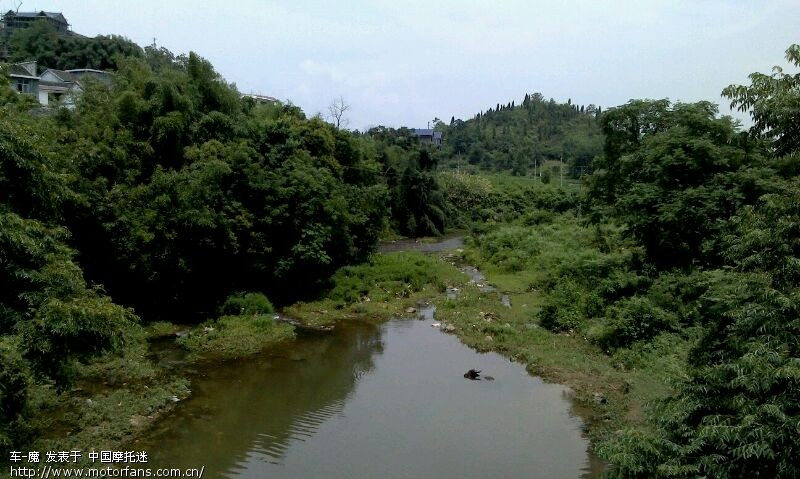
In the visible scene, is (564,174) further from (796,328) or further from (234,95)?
(796,328)

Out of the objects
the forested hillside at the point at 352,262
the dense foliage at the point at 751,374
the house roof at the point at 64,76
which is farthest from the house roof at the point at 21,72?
the dense foliage at the point at 751,374

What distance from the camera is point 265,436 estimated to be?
11953 millimetres

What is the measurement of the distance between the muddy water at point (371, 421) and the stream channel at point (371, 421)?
3 centimetres

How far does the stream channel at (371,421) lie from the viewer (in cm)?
1084

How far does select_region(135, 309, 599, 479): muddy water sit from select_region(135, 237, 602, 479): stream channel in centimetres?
3

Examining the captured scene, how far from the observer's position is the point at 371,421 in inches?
501

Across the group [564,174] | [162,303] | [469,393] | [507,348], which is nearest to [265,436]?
[469,393]

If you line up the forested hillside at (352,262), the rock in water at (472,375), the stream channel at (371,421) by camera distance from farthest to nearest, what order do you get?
the rock in water at (472,375)
the stream channel at (371,421)
the forested hillside at (352,262)

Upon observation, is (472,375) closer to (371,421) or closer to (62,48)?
(371,421)

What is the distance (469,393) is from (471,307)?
825 cm

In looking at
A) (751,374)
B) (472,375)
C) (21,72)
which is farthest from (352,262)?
(21,72)

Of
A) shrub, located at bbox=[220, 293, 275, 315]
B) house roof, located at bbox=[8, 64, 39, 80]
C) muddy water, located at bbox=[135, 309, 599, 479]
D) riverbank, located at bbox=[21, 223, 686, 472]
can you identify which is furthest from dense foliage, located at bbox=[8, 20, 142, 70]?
muddy water, located at bbox=[135, 309, 599, 479]

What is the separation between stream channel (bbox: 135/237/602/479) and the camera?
1084cm

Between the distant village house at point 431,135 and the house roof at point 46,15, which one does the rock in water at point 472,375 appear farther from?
the distant village house at point 431,135
